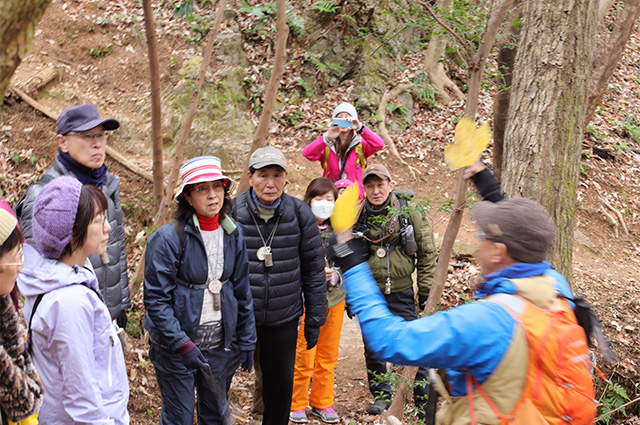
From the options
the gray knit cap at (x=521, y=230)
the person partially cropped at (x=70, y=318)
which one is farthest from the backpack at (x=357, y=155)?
the gray knit cap at (x=521, y=230)

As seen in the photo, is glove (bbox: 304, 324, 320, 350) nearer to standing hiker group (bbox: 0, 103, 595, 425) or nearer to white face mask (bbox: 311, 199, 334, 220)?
standing hiker group (bbox: 0, 103, 595, 425)

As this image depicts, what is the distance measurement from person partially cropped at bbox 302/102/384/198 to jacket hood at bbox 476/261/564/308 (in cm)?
387

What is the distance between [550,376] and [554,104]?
2.64m

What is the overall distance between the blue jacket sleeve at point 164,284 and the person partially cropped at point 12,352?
108 centimetres

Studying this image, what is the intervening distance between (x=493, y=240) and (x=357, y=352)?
4646 millimetres

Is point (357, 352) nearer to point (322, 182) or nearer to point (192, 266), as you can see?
point (322, 182)

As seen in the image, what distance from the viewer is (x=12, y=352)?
203 centimetres

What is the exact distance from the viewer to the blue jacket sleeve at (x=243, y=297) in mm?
3566

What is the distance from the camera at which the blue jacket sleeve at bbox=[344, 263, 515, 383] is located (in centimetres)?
170

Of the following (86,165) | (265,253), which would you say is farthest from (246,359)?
(86,165)

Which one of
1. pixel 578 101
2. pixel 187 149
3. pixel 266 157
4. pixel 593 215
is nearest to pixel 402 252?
pixel 266 157

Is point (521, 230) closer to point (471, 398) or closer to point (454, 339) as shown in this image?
point (454, 339)

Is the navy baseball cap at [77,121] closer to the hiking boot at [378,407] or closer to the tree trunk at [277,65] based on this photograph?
the tree trunk at [277,65]

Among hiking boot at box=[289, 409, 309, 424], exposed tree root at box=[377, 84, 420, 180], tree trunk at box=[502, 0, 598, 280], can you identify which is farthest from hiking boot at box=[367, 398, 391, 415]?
exposed tree root at box=[377, 84, 420, 180]
